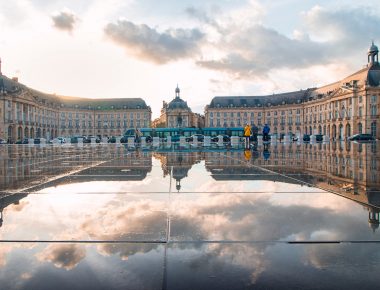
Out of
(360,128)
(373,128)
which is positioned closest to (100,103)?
(360,128)

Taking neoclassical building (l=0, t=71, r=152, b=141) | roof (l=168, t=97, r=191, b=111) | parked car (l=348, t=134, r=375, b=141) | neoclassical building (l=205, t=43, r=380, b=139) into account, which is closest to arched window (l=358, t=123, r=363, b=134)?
neoclassical building (l=205, t=43, r=380, b=139)

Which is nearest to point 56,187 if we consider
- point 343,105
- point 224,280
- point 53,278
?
point 53,278

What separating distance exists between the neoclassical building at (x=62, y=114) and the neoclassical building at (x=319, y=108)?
3050 centimetres

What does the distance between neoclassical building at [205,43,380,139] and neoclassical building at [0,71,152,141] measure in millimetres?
30504

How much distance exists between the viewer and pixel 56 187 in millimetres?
5383

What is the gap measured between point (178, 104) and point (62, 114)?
40656mm

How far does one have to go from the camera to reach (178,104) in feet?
390

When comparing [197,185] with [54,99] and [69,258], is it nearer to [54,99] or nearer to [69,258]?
[69,258]

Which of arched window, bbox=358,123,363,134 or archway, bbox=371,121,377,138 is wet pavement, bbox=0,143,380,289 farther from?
arched window, bbox=358,123,363,134

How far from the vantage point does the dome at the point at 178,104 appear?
4668 inches

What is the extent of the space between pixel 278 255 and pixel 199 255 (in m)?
0.57

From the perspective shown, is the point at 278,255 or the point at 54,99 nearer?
the point at 278,255

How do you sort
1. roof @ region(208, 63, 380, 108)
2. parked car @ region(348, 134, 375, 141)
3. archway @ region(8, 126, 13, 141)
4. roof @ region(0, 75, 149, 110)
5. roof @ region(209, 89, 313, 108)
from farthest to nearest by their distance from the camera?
roof @ region(0, 75, 149, 110) → roof @ region(209, 89, 313, 108) → archway @ region(8, 126, 13, 141) → roof @ region(208, 63, 380, 108) → parked car @ region(348, 134, 375, 141)

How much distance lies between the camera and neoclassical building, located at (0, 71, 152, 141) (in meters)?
79.0
